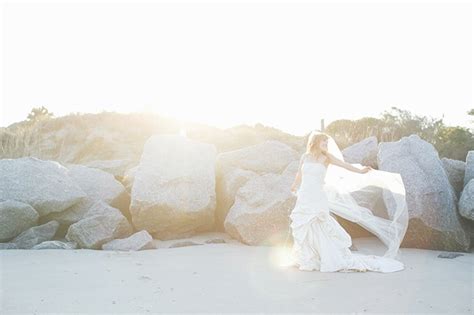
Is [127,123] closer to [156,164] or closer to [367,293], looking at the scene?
[156,164]

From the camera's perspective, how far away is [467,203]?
9.10 m

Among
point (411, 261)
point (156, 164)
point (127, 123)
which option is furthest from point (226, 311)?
point (127, 123)

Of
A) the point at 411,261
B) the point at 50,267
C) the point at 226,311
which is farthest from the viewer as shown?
the point at 411,261

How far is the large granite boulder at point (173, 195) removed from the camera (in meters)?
9.94

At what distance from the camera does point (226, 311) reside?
541cm

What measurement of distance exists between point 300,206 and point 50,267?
12.5 ft

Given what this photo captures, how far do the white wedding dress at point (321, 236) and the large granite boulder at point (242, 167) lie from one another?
2.51m

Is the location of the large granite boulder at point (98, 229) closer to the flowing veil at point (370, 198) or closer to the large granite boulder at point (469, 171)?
the flowing veil at point (370, 198)

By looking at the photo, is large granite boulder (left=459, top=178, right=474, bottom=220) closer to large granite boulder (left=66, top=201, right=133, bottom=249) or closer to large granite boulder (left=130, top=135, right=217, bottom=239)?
large granite boulder (left=130, top=135, right=217, bottom=239)

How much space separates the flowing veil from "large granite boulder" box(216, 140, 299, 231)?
2221 mm

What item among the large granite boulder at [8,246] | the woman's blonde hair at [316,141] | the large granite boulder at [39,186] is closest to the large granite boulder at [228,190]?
the woman's blonde hair at [316,141]

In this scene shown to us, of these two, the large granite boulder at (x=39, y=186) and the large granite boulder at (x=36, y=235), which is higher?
the large granite boulder at (x=39, y=186)

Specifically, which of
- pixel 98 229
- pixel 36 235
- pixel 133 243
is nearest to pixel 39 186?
pixel 36 235

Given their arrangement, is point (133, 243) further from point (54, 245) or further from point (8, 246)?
point (8, 246)
